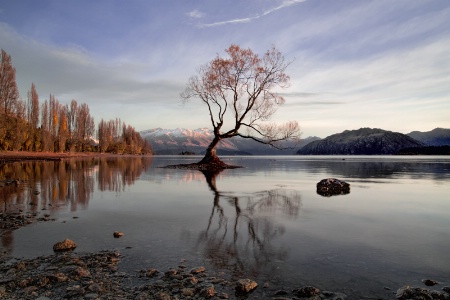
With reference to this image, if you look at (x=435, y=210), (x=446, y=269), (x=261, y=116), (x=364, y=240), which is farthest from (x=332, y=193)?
(x=261, y=116)

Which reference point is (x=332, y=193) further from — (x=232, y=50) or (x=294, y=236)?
(x=232, y=50)

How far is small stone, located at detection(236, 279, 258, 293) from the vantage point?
212 inches

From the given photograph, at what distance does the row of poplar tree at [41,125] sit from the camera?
265ft

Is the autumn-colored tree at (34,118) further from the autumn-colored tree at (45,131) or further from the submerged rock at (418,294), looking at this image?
the submerged rock at (418,294)

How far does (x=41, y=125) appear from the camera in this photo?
98688 mm

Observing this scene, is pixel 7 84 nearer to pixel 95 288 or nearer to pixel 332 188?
pixel 332 188

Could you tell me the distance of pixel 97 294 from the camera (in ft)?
17.1

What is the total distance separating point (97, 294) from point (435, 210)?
45.7 ft

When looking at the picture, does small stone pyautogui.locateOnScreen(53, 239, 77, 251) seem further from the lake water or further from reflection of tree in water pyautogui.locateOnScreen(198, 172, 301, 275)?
reflection of tree in water pyautogui.locateOnScreen(198, 172, 301, 275)

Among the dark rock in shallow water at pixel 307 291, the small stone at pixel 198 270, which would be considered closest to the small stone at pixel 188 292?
the small stone at pixel 198 270

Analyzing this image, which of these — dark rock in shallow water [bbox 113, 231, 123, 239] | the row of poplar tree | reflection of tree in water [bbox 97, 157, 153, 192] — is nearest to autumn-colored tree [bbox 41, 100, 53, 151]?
the row of poplar tree

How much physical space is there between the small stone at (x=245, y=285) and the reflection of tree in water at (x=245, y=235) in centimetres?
57

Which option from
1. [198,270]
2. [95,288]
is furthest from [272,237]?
[95,288]

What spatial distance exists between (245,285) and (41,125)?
111714mm
